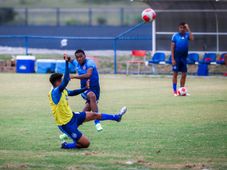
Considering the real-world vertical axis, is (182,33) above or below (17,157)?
above

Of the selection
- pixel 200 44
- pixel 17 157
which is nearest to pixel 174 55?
pixel 200 44

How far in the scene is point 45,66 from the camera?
36.1m

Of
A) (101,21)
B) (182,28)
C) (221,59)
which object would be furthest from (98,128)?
(101,21)

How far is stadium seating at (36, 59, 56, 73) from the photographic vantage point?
35938 millimetres

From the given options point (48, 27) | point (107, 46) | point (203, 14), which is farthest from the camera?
point (48, 27)

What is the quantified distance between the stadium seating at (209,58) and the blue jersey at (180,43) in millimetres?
8044

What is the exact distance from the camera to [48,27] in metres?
56.7

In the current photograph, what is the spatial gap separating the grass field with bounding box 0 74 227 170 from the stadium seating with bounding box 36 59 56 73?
28.2ft

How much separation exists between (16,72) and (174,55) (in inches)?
520

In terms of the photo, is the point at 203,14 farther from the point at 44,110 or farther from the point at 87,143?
the point at 87,143

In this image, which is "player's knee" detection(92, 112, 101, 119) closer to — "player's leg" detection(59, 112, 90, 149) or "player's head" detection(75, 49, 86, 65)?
"player's leg" detection(59, 112, 90, 149)

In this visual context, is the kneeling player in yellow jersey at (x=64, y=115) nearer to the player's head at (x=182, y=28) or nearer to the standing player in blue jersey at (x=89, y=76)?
the standing player in blue jersey at (x=89, y=76)

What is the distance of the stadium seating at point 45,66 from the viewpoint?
35938 mm

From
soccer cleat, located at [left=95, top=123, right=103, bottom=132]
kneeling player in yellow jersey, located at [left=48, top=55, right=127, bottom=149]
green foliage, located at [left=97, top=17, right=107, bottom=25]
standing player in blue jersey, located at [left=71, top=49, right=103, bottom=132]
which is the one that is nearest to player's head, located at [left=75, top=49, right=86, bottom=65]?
standing player in blue jersey, located at [left=71, top=49, right=103, bottom=132]
